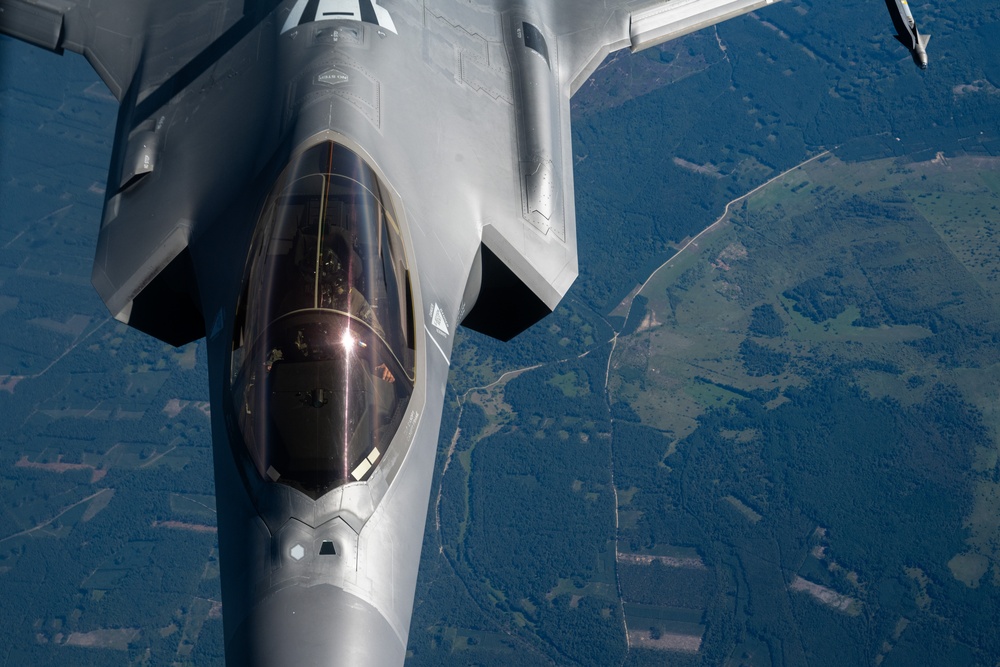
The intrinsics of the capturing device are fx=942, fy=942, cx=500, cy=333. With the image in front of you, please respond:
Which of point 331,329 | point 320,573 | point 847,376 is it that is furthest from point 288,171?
point 847,376

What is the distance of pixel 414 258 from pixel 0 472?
59.5 metres

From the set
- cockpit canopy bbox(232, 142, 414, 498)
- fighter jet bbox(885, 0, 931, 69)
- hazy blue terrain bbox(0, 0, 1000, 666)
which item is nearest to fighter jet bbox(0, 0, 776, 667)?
cockpit canopy bbox(232, 142, 414, 498)

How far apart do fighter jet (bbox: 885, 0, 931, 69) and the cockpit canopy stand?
10.6 metres

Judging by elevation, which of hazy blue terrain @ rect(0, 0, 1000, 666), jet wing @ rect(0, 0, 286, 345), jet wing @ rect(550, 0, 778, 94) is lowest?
hazy blue terrain @ rect(0, 0, 1000, 666)

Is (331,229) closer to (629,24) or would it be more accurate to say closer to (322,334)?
(322,334)

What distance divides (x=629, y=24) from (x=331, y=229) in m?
7.66

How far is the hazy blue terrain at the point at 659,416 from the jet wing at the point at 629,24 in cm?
4679

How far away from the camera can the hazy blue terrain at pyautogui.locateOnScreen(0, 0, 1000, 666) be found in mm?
58594

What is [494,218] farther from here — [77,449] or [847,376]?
[847,376]

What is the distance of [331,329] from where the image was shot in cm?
884

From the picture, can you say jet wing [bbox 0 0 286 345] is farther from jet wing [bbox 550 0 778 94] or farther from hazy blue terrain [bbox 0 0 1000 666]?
hazy blue terrain [bbox 0 0 1000 666]

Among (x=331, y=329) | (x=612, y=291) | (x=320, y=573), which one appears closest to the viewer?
(x=320, y=573)

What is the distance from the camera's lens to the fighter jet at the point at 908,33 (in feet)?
52.6

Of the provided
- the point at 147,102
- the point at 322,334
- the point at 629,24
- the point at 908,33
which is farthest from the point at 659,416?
the point at 322,334
